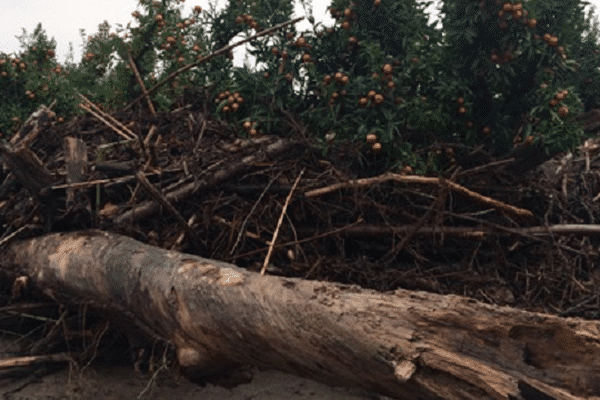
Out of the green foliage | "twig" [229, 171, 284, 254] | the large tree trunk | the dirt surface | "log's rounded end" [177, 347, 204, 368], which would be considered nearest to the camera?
the large tree trunk

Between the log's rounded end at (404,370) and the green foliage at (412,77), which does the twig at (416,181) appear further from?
the log's rounded end at (404,370)

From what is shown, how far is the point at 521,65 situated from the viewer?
4.05m

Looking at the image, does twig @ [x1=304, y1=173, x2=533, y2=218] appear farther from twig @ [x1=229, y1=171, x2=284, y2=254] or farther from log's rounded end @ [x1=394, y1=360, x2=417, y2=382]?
log's rounded end @ [x1=394, y1=360, x2=417, y2=382]

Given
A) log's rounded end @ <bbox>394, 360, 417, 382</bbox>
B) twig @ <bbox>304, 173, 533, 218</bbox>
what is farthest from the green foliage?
log's rounded end @ <bbox>394, 360, 417, 382</bbox>

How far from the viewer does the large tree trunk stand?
4.35 feet

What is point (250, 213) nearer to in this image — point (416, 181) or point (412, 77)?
point (416, 181)

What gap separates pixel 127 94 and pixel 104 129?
1120 mm

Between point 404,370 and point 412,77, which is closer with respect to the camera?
point 404,370

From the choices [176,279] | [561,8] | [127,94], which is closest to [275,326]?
[176,279]

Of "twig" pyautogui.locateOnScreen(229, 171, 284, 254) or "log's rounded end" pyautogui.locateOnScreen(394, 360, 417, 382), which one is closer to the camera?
"log's rounded end" pyautogui.locateOnScreen(394, 360, 417, 382)

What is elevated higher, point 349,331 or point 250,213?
point 250,213

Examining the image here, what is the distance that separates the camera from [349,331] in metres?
1.58

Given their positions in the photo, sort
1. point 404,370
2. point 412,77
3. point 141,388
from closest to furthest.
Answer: point 404,370, point 141,388, point 412,77


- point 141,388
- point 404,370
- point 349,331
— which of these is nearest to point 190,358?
point 141,388
